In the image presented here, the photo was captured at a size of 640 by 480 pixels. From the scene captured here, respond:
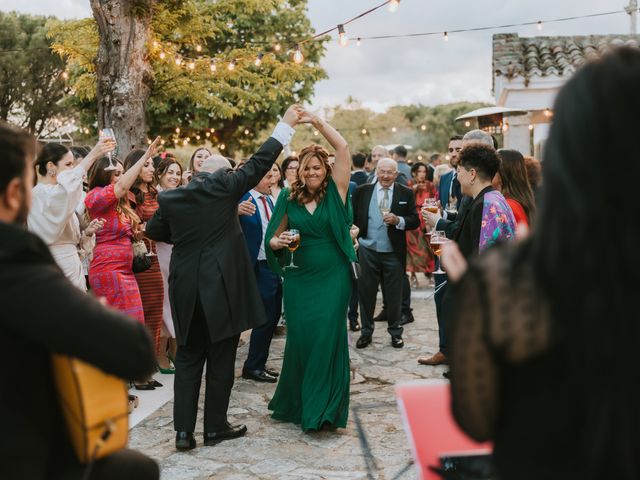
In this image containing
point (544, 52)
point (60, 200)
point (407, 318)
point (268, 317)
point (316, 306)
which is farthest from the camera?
point (544, 52)

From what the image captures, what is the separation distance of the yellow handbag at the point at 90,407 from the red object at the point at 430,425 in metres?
0.88

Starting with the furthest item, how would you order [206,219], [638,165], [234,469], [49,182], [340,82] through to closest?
[340,82], [49,182], [206,219], [234,469], [638,165]

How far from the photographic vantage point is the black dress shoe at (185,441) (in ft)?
16.0

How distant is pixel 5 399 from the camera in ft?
5.93

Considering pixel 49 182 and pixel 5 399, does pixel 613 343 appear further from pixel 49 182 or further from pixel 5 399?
pixel 49 182

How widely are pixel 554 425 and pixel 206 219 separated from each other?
362 centimetres

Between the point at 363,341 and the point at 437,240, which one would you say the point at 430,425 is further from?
the point at 363,341

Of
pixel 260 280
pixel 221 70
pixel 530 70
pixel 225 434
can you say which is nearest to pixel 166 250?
pixel 260 280

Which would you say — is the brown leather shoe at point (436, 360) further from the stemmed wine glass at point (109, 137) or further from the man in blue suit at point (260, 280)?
the stemmed wine glass at point (109, 137)

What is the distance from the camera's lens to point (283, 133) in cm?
498

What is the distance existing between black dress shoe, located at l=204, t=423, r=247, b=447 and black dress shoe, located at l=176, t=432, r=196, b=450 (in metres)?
0.12

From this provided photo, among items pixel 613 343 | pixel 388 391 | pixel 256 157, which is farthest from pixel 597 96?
pixel 388 391

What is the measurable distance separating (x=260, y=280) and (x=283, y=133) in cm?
255

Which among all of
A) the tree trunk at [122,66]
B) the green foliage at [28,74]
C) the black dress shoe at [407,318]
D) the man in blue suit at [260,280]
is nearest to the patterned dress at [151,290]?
the man in blue suit at [260,280]
